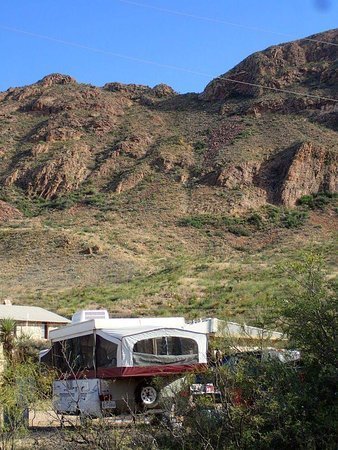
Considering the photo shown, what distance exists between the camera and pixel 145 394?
12.6m

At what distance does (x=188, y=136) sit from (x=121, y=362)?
219 feet

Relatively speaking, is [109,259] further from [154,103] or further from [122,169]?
[154,103]

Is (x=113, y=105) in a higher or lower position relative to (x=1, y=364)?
higher

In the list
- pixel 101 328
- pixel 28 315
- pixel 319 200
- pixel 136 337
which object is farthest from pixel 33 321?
pixel 319 200

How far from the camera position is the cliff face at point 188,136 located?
66.8 m

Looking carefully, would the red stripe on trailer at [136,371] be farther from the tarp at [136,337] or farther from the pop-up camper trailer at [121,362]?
the tarp at [136,337]

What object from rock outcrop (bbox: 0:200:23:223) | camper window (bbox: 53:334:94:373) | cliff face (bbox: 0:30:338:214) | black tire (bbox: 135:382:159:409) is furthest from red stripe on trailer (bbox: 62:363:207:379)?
rock outcrop (bbox: 0:200:23:223)

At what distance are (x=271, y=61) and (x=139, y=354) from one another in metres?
78.7

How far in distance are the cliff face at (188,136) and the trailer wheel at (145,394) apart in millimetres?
50611

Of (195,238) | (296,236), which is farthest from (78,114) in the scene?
(296,236)

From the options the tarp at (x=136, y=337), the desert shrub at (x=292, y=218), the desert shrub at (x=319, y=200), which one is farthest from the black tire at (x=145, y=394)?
the desert shrub at (x=319, y=200)

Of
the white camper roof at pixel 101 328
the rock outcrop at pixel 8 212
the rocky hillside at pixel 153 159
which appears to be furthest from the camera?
the rock outcrop at pixel 8 212

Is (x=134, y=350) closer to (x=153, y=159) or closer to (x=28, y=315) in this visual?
(x=28, y=315)

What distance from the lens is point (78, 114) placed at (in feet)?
279
